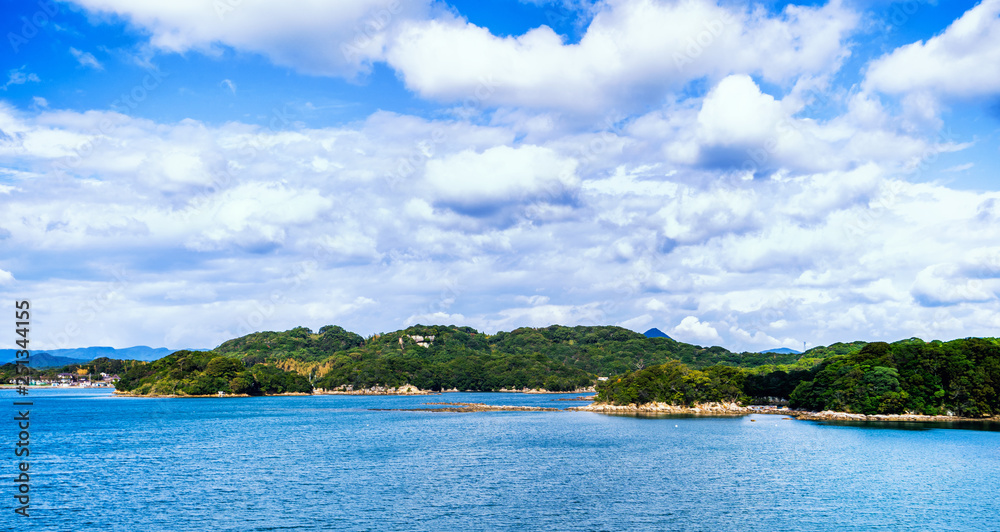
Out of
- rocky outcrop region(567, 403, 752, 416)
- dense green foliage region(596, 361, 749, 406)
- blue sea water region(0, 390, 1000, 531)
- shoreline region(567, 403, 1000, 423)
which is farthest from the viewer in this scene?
dense green foliage region(596, 361, 749, 406)

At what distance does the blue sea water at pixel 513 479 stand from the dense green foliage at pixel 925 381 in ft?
42.1

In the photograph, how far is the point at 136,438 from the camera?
88.1 metres

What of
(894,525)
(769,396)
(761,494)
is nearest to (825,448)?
(761,494)

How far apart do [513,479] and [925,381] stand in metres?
87.2

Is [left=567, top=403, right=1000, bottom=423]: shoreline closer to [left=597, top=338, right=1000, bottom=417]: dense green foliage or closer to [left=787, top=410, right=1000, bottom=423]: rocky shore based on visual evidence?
[left=787, top=410, right=1000, bottom=423]: rocky shore

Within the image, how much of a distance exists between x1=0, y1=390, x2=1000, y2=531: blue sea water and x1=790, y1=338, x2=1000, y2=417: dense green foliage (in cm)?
1284

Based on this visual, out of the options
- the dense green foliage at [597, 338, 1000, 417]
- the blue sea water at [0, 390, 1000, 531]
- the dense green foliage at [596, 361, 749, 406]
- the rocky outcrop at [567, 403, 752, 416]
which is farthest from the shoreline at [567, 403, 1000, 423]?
the blue sea water at [0, 390, 1000, 531]

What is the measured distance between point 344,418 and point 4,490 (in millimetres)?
77682

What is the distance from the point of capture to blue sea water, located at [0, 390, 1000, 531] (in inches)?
1670

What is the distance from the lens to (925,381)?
10894 cm

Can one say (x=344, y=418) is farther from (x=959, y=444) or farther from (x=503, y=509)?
(x=959, y=444)

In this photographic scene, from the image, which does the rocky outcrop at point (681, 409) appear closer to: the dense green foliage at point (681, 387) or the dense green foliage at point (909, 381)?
the dense green foliage at point (681, 387)

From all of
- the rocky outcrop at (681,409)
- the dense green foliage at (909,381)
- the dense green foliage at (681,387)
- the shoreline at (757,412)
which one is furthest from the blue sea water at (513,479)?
the dense green foliage at (681,387)

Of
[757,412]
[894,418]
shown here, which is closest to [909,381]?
[894,418]
